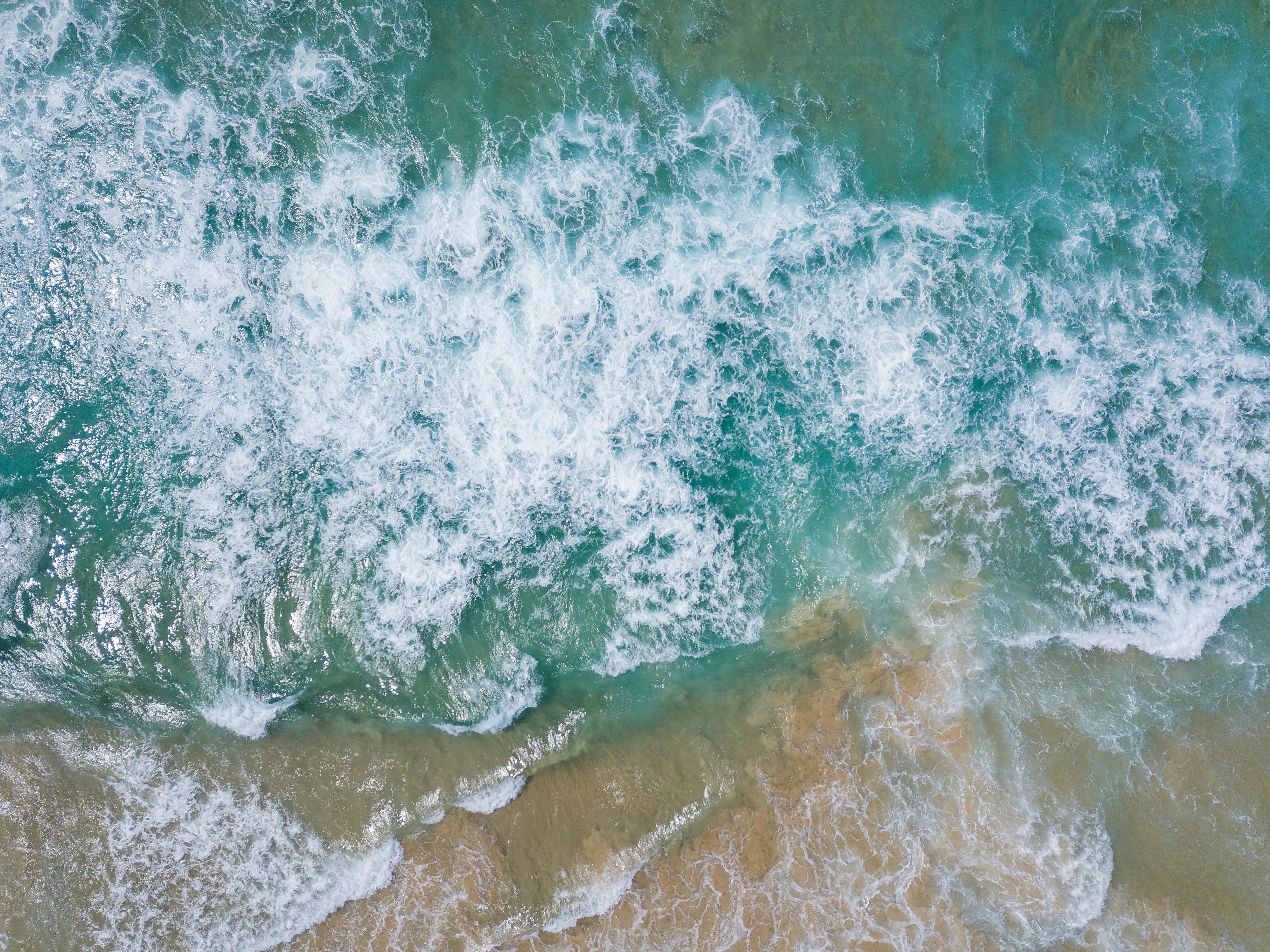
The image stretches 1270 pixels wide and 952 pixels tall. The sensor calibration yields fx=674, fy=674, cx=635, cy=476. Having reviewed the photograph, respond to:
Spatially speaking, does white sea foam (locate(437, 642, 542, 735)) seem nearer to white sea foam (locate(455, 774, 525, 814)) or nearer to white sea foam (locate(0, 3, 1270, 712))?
white sea foam (locate(0, 3, 1270, 712))

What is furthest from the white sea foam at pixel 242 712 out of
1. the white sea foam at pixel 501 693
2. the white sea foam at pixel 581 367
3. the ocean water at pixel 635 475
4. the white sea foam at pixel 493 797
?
the white sea foam at pixel 493 797

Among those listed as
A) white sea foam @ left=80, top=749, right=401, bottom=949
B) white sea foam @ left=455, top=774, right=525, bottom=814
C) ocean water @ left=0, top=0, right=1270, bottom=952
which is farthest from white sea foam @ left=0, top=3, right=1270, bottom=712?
white sea foam @ left=80, top=749, right=401, bottom=949

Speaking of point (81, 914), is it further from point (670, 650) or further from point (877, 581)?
point (877, 581)

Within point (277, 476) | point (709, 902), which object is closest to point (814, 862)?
point (709, 902)

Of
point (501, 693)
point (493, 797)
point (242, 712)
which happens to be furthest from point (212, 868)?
point (501, 693)

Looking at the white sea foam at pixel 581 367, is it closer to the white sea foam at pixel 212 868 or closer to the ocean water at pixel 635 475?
the ocean water at pixel 635 475

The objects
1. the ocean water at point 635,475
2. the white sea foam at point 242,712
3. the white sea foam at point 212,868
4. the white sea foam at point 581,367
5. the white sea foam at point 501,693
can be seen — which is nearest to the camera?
the white sea foam at point 212,868

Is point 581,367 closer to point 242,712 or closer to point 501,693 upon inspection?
point 501,693
